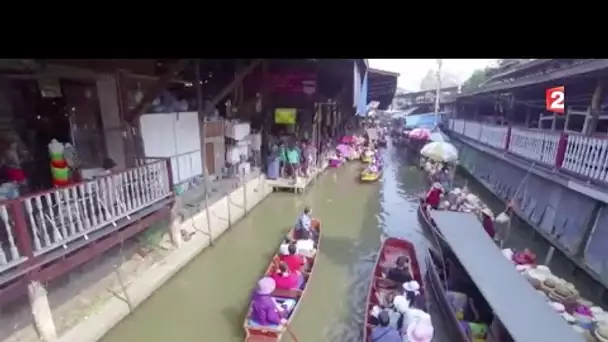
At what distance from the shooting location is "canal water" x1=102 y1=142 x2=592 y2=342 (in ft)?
21.7

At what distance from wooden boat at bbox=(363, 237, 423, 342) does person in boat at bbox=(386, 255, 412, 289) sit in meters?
0.18

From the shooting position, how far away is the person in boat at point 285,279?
7.22 m

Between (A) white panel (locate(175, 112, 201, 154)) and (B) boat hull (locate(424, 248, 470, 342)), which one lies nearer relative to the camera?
(B) boat hull (locate(424, 248, 470, 342))

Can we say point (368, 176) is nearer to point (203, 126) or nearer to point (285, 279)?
point (203, 126)

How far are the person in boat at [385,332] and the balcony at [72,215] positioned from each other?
14.8 feet

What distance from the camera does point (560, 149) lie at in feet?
29.6

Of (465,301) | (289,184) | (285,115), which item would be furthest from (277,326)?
(285,115)

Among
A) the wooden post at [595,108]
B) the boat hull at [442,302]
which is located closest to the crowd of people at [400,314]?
the boat hull at [442,302]

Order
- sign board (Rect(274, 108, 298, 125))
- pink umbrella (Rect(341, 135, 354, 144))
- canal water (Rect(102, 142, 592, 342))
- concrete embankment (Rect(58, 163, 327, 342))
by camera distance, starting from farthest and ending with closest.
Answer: pink umbrella (Rect(341, 135, 354, 144))
sign board (Rect(274, 108, 298, 125))
canal water (Rect(102, 142, 592, 342))
concrete embankment (Rect(58, 163, 327, 342))

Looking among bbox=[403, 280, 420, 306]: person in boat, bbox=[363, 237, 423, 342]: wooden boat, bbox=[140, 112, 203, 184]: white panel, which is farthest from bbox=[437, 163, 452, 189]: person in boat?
bbox=[140, 112, 203, 184]: white panel

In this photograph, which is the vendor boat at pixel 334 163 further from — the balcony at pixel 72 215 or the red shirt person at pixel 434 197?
the balcony at pixel 72 215

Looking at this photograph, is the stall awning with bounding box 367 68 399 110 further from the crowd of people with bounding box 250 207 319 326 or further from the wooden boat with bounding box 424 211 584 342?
the wooden boat with bounding box 424 211 584 342

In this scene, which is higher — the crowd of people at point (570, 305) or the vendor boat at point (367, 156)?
the vendor boat at point (367, 156)

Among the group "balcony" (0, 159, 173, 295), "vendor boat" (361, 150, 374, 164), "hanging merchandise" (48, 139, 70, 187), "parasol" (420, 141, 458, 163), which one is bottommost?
"vendor boat" (361, 150, 374, 164)
